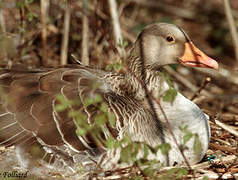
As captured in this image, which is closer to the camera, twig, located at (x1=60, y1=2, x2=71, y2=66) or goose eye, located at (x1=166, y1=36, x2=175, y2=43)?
goose eye, located at (x1=166, y1=36, x2=175, y2=43)

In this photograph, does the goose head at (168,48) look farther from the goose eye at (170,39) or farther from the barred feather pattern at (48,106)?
the barred feather pattern at (48,106)

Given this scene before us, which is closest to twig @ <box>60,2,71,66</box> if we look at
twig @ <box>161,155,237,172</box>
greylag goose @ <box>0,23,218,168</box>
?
greylag goose @ <box>0,23,218,168</box>

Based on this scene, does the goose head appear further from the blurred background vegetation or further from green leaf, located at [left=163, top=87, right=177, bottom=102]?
green leaf, located at [left=163, top=87, right=177, bottom=102]

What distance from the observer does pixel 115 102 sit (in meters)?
4.68

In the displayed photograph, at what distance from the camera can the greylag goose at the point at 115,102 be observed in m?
4.49

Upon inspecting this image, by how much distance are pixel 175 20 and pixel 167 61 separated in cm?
568

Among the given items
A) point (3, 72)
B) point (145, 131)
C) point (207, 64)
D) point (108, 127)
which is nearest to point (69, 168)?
point (108, 127)

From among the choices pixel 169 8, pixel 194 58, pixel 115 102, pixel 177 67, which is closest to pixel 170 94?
pixel 115 102

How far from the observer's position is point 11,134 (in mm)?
4555

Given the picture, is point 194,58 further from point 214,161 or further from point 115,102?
point 214,161

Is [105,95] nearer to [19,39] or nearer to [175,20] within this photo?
[19,39]

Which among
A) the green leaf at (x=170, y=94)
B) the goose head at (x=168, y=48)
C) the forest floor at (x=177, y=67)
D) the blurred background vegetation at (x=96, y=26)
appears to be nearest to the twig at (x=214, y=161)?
the forest floor at (x=177, y=67)

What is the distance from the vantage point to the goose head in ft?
16.2

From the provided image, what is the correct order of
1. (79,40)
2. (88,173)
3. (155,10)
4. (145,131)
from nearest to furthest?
(88,173) < (145,131) < (79,40) < (155,10)
